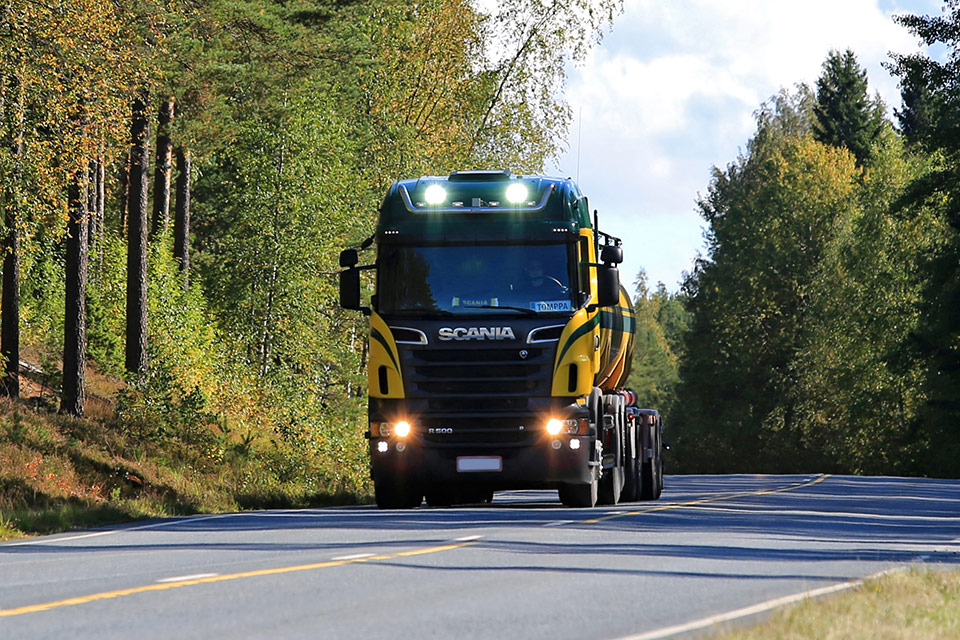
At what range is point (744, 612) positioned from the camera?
375 inches

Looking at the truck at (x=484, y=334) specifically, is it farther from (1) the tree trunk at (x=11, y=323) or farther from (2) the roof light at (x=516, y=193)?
(1) the tree trunk at (x=11, y=323)

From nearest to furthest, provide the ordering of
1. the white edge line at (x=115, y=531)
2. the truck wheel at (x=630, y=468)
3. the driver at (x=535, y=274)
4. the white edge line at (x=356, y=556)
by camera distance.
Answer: the white edge line at (x=356, y=556), the white edge line at (x=115, y=531), the driver at (x=535, y=274), the truck wheel at (x=630, y=468)

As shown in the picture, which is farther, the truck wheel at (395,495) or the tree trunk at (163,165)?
the tree trunk at (163,165)

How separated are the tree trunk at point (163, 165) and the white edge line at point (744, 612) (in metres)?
23.9

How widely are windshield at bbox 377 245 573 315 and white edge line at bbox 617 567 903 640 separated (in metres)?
8.37

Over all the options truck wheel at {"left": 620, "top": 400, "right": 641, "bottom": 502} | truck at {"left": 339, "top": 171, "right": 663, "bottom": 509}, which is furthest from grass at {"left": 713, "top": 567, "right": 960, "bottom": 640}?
truck wheel at {"left": 620, "top": 400, "right": 641, "bottom": 502}

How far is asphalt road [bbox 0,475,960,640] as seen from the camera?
905cm

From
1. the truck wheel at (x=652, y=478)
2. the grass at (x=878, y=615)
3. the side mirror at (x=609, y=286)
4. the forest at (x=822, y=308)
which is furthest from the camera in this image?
the forest at (x=822, y=308)

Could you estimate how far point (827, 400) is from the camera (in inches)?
2904

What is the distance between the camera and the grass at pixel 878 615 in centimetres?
847

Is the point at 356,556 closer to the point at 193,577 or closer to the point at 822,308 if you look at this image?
the point at 193,577

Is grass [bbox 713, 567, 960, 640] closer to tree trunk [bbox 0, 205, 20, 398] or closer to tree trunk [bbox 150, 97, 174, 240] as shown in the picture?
tree trunk [bbox 0, 205, 20, 398]

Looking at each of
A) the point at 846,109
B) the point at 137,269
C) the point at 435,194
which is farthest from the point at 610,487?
the point at 846,109

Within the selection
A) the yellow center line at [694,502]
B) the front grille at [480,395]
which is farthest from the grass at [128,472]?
the yellow center line at [694,502]
